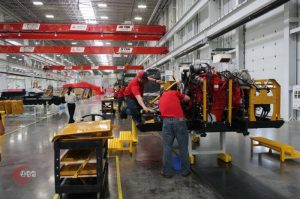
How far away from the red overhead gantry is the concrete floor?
1070 cm

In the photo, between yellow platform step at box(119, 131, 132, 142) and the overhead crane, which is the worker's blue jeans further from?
the overhead crane

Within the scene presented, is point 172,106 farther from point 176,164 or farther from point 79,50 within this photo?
point 79,50

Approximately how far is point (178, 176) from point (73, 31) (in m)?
13.9

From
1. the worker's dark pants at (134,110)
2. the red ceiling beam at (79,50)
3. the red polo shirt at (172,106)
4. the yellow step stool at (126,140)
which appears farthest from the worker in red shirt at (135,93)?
the red ceiling beam at (79,50)

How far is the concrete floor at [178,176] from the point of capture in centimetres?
382

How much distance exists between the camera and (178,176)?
461 centimetres

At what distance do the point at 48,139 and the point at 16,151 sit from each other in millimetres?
1528

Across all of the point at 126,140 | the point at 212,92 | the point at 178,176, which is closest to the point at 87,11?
the point at 126,140

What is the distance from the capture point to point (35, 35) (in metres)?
16.6

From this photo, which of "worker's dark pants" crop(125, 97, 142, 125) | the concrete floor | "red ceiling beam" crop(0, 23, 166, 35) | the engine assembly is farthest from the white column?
"red ceiling beam" crop(0, 23, 166, 35)

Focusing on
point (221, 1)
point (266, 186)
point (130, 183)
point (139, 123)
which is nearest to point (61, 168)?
point (130, 183)

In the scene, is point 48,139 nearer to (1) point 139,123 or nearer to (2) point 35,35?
(1) point 139,123

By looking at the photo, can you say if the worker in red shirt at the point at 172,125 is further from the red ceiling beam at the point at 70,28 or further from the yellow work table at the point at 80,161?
the red ceiling beam at the point at 70,28

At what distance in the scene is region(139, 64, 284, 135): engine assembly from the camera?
15.6ft
